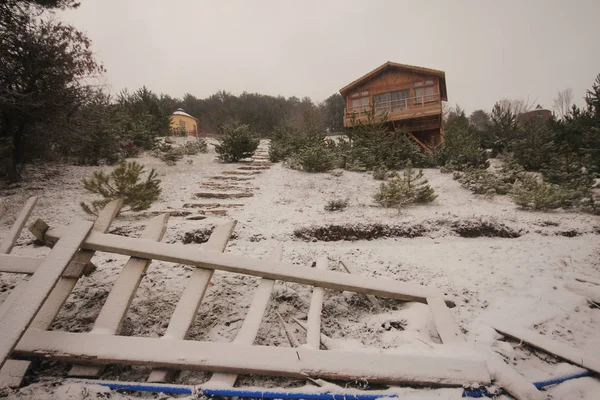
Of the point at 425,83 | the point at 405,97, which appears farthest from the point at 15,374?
the point at 425,83

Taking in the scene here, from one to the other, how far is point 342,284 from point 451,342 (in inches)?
31.3

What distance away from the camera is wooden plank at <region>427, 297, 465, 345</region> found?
1725 mm

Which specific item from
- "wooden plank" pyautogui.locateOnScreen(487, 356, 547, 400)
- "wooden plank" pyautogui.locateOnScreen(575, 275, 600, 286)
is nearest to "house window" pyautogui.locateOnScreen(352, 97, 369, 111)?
"wooden plank" pyautogui.locateOnScreen(575, 275, 600, 286)

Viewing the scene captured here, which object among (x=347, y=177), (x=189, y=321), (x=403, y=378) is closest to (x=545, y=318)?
(x=403, y=378)

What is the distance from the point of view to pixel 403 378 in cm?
139

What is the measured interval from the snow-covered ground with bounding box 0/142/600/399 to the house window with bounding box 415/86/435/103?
43.3 feet

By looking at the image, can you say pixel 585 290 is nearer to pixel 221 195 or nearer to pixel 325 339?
pixel 325 339

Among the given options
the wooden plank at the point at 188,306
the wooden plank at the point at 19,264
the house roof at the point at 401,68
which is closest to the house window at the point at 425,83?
the house roof at the point at 401,68

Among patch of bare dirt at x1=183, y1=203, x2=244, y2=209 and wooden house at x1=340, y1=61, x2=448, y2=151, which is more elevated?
wooden house at x1=340, y1=61, x2=448, y2=151

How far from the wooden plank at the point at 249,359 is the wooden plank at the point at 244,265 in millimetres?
533

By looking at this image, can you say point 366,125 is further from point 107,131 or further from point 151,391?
point 151,391

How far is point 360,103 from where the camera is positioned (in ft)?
63.7

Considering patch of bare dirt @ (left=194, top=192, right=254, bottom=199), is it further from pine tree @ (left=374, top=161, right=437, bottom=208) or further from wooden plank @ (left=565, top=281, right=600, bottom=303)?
wooden plank @ (left=565, top=281, right=600, bottom=303)

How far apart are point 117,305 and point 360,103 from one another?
66.8 ft
